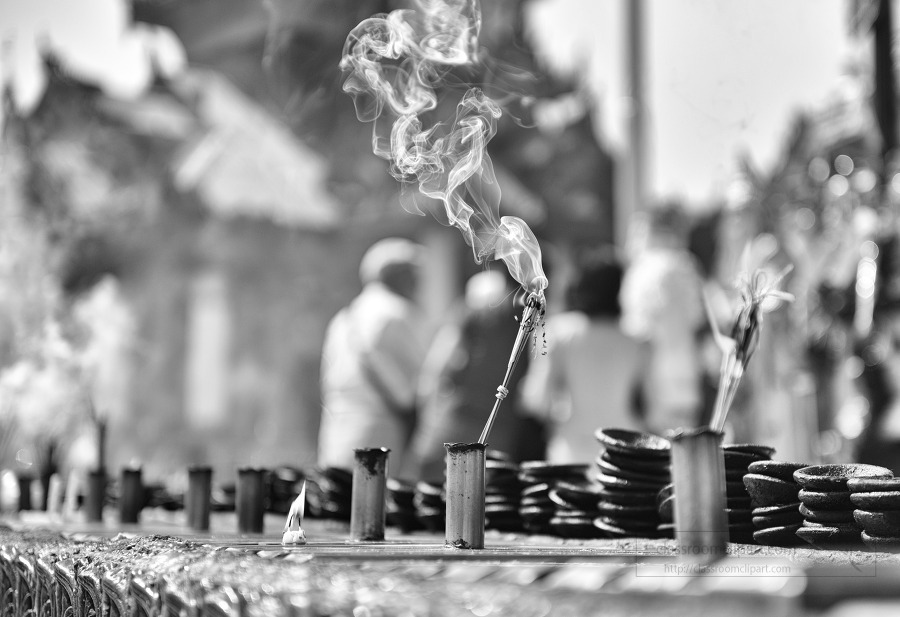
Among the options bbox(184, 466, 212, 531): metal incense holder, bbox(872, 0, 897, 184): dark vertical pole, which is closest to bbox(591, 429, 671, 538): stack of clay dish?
bbox(184, 466, 212, 531): metal incense holder

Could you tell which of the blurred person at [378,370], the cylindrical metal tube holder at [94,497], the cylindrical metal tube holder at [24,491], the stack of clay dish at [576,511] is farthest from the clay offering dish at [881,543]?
the cylindrical metal tube holder at [24,491]

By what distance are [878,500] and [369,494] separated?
1074mm

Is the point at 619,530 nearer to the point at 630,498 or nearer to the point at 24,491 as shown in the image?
the point at 630,498

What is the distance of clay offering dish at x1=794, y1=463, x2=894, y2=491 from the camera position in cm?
189

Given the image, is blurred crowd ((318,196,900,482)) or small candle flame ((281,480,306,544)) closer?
small candle flame ((281,480,306,544))

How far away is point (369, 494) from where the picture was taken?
2346mm

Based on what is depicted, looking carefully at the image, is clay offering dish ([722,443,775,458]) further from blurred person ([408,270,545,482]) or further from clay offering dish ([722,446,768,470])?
blurred person ([408,270,545,482])

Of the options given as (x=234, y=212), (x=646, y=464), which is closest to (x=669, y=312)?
(x=646, y=464)

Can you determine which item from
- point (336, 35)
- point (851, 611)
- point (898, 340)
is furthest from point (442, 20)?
point (336, 35)

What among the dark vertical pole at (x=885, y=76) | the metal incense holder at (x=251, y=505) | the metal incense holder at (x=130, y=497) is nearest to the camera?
the metal incense holder at (x=251, y=505)

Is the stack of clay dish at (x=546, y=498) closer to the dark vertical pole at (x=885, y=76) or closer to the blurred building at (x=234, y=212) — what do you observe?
the dark vertical pole at (x=885, y=76)

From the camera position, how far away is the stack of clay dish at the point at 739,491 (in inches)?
82.8

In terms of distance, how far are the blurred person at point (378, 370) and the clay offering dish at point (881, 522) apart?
372 cm

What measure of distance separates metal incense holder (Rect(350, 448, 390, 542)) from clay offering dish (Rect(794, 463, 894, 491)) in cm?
89
